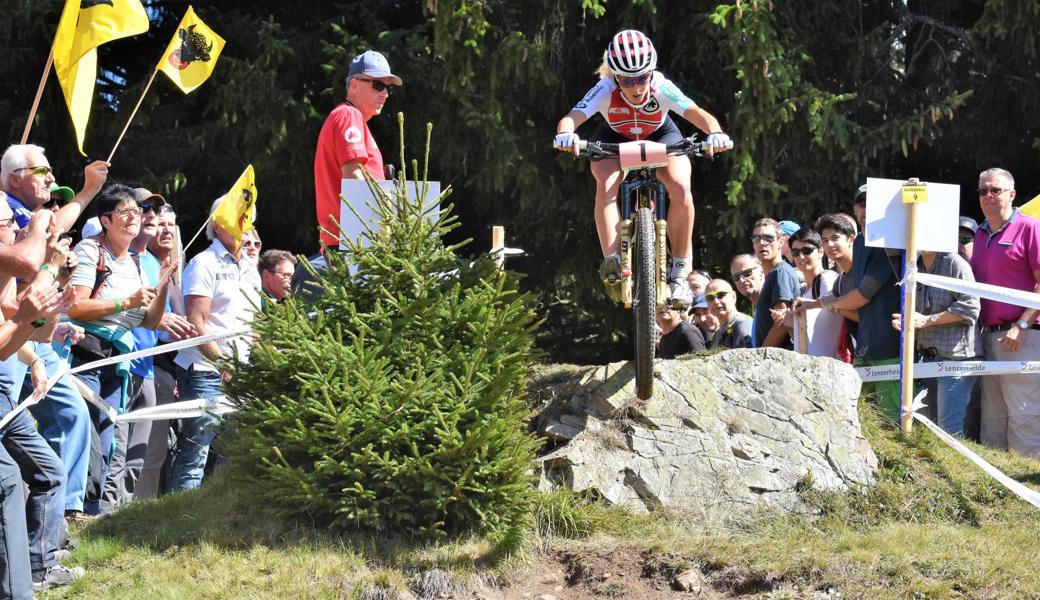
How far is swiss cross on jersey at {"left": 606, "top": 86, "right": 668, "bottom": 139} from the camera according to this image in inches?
313

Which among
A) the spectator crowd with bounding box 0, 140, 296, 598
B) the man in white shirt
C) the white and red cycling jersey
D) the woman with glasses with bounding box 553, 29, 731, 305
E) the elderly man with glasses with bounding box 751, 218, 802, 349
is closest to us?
the spectator crowd with bounding box 0, 140, 296, 598

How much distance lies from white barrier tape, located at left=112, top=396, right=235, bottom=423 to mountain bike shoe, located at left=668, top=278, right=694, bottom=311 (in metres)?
3.03

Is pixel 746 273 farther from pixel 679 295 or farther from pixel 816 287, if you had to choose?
pixel 679 295

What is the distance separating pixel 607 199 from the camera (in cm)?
796

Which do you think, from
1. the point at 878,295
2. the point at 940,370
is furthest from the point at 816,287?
the point at 940,370

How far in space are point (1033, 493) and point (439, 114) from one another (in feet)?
25.4

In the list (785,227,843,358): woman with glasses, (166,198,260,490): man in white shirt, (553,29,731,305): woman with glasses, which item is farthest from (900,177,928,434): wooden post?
(166,198,260,490): man in white shirt

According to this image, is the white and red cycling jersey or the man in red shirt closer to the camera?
the white and red cycling jersey

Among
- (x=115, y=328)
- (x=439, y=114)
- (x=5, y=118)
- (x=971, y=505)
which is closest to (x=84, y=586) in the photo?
(x=115, y=328)

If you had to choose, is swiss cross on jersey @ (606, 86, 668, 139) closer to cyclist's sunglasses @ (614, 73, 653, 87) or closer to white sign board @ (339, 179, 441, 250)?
cyclist's sunglasses @ (614, 73, 653, 87)

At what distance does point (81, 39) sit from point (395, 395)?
13.4 feet

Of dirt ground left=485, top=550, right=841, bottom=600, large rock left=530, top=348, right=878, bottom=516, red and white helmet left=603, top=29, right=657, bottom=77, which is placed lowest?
dirt ground left=485, top=550, right=841, bottom=600

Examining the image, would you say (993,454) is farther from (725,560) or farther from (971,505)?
(725,560)

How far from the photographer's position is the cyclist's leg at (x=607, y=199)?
311 inches
